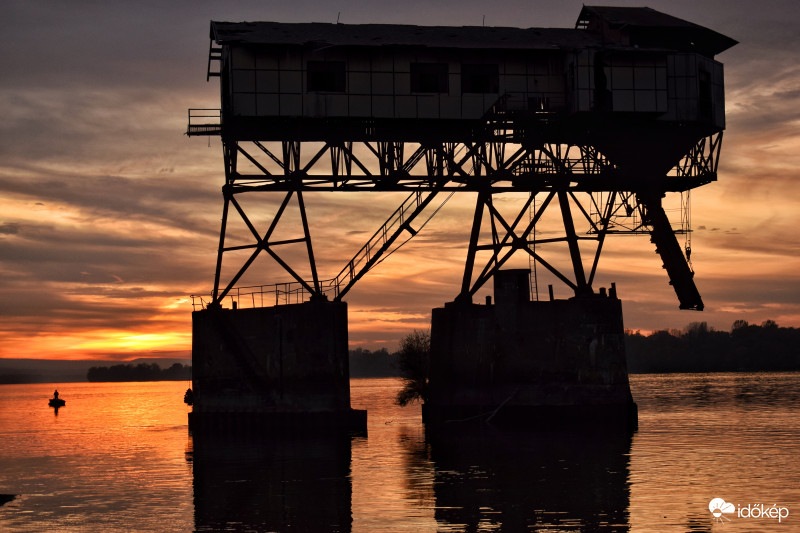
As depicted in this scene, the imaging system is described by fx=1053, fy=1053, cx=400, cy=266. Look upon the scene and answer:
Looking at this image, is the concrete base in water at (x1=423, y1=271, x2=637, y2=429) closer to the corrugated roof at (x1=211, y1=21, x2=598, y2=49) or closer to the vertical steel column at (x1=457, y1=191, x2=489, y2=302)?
the vertical steel column at (x1=457, y1=191, x2=489, y2=302)

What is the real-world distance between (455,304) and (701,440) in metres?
12.1

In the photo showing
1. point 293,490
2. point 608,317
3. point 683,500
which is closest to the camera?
point 683,500

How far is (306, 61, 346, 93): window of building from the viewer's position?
4469 centimetres

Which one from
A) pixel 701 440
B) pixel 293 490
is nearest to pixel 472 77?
pixel 701 440

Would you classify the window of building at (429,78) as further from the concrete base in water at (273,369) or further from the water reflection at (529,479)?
the water reflection at (529,479)

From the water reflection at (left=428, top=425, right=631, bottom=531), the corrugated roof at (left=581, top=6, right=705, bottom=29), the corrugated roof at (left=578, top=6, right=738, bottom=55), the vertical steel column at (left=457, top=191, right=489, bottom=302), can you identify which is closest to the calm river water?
the water reflection at (left=428, top=425, right=631, bottom=531)

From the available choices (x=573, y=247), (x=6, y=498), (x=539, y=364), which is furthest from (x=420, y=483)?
(x=573, y=247)

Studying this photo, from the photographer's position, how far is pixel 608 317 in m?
43.7

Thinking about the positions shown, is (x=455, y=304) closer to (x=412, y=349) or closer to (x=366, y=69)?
(x=366, y=69)

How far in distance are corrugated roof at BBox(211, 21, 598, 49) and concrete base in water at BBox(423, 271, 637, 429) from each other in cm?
1042

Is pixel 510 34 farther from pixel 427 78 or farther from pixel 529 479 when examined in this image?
pixel 529 479

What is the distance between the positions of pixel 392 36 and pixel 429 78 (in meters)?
2.56

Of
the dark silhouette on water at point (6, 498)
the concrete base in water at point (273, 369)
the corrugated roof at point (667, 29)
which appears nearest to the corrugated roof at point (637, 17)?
the corrugated roof at point (667, 29)

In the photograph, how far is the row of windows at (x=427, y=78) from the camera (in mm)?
44781
